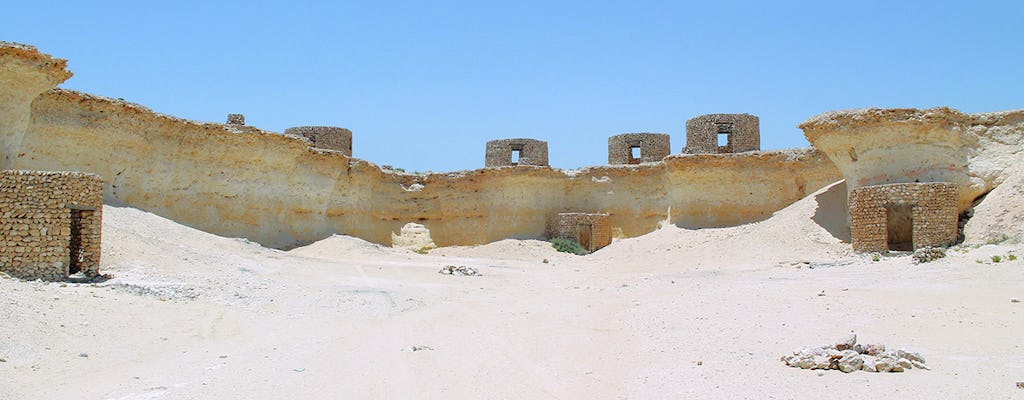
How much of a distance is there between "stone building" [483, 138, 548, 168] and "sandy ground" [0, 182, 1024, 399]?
511 inches

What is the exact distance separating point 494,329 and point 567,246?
16352 millimetres

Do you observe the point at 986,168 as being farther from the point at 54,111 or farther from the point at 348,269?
the point at 54,111

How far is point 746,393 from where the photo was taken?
19.5ft

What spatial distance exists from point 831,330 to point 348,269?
477 inches

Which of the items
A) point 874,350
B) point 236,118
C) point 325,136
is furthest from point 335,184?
point 874,350

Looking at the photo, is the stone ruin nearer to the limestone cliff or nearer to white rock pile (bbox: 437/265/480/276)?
the limestone cliff

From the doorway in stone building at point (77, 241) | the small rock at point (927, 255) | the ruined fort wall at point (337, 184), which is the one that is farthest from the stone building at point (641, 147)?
the doorway in stone building at point (77, 241)

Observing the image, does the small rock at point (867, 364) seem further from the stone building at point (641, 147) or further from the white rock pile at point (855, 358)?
the stone building at point (641, 147)

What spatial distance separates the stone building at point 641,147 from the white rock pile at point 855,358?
22334 millimetres

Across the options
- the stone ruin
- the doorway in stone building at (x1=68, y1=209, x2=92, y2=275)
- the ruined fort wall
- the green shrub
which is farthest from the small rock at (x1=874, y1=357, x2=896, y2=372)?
the stone ruin

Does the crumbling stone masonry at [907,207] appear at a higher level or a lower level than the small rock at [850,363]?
higher

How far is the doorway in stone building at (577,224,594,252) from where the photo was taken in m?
26.3

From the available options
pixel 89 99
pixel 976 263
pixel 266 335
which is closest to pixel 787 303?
pixel 976 263

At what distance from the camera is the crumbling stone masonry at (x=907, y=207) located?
55.1 feet
